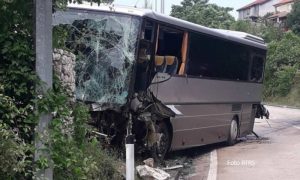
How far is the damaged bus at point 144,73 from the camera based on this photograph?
426 inches

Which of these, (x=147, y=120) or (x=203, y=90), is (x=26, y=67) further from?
(x=203, y=90)

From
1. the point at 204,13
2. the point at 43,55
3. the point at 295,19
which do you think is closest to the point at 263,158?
the point at 43,55

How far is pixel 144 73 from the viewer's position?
36.6ft

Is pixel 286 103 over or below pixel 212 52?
below

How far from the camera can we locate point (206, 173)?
37.6 ft

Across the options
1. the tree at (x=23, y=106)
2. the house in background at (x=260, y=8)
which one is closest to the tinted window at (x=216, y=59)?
the tree at (x=23, y=106)

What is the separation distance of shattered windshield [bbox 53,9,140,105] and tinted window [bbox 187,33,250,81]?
2545 mm

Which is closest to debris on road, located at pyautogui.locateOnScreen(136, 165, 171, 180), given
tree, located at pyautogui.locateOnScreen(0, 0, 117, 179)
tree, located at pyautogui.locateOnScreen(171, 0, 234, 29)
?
tree, located at pyautogui.locateOnScreen(0, 0, 117, 179)

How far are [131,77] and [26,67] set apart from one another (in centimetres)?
506

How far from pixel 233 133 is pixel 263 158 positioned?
377 cm

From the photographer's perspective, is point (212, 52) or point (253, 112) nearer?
point (212, 52)

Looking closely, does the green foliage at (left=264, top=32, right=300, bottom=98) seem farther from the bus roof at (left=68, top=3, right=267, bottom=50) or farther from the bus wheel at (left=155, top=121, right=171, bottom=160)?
the bus wheel at (left=155, top=121, right=171, bottom=160)

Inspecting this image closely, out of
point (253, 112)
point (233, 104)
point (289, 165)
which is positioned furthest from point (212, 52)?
point (253, 112)

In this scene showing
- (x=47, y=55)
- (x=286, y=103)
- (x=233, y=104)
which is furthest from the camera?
(x=286, y=103)
